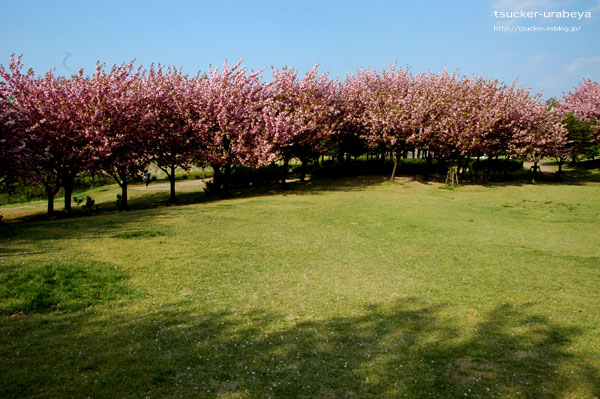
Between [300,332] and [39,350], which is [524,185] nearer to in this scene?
[300,332]

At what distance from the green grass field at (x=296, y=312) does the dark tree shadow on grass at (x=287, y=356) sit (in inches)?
1.2

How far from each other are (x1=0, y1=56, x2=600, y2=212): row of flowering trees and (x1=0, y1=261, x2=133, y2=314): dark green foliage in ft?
45.9

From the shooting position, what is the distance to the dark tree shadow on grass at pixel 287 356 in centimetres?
565

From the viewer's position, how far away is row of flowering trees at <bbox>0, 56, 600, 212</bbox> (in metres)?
24.2

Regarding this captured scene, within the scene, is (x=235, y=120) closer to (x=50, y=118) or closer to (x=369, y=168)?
(x=50, y=118)

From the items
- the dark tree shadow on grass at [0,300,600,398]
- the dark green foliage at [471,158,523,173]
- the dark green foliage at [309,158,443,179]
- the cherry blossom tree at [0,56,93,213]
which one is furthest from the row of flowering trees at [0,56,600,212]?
the dark tree shadow on grass at [0,300,600,398]

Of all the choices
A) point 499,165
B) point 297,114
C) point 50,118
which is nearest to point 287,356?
point 50,118

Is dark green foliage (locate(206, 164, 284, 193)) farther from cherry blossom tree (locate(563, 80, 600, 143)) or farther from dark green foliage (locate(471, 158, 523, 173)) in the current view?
cherry blossom tree (locate(563, 80, 600, 143))

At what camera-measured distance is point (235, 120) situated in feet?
105

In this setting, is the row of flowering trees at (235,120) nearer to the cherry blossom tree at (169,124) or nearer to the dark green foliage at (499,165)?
the cherry blossom tree at (169,124)

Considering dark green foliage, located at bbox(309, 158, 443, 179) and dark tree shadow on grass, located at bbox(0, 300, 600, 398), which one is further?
dark green foliage, located at bbox(309, 158, 443, 179)

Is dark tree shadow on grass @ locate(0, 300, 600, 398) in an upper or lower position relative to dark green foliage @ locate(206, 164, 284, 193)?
lower

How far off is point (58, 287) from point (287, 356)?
613 cm

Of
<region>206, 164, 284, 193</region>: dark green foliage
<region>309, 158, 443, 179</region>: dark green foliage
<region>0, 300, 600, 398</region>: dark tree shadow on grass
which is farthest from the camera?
<region>309, 158, 443, 179</region>: dark green foliage
